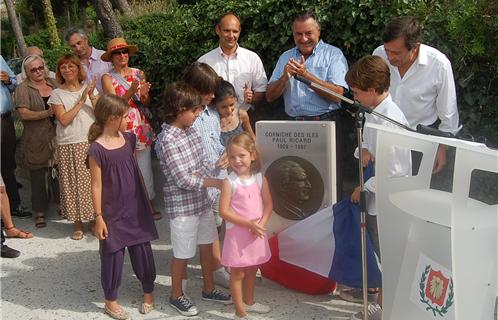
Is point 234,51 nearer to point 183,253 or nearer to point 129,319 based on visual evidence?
point 183,253

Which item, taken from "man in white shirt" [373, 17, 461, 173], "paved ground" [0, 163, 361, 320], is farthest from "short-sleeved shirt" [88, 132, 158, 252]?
"man in white shirt" [373, 17, 461, 173]

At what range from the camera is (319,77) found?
4.39 meters

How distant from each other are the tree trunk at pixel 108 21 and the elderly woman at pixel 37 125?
2.05 m

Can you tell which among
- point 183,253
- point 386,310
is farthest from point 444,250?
point 183,253

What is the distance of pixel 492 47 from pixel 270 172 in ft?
6.09

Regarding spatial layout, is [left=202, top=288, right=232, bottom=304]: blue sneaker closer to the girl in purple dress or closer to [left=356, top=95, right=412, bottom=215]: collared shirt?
the girl in purple dress

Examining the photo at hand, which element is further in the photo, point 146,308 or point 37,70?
point 37,70

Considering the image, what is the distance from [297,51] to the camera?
4.60 metres

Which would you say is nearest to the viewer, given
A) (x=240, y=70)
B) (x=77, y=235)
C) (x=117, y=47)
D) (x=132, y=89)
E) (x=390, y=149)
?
(x=390, y=149)

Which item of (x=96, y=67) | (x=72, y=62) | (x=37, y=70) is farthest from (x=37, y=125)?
(x=72, y=62)

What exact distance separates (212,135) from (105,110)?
0.80m

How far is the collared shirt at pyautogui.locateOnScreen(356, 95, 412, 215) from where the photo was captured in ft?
9.98

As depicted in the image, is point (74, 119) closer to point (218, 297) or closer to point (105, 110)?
point (105, 110)

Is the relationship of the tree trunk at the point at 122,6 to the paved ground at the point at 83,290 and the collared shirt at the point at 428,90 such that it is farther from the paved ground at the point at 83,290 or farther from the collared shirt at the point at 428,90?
the collared shirt at the point at 428,90
